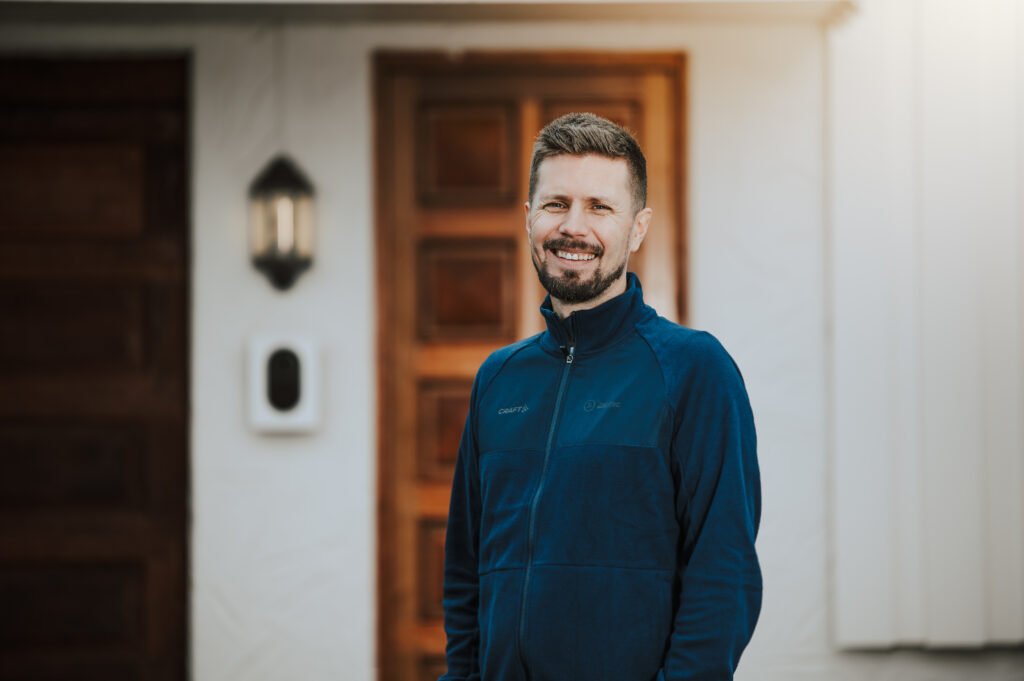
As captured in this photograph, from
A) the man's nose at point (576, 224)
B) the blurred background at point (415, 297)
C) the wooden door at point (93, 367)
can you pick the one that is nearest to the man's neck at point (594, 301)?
the man's nose at point (576, 224)

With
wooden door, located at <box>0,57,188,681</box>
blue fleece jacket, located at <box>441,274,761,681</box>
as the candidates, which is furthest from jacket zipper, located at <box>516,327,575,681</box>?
wooden door, located at <box>0,57,188,681</box>

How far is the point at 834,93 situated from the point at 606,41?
35.2 inches

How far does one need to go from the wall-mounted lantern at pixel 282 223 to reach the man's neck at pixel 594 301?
2087mm

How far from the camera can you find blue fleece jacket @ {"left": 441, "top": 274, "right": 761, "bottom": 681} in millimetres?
1493

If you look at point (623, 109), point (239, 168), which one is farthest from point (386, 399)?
point (623, 109)

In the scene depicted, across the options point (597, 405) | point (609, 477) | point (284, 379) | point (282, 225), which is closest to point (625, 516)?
point (609, 477)

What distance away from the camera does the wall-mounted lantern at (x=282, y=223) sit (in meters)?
3.56

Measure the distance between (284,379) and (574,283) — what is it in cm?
218

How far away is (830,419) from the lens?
357 cm

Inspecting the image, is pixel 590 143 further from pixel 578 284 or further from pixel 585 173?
pixel 578 284

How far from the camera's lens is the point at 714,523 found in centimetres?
149

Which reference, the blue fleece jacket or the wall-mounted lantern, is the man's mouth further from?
the wall-mounted lantern

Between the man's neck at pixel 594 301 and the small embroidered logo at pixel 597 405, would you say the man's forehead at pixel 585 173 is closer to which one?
the man's neck at pixel 594 301

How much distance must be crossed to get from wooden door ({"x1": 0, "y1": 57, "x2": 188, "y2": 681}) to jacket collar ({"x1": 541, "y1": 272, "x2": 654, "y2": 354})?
2.47m
